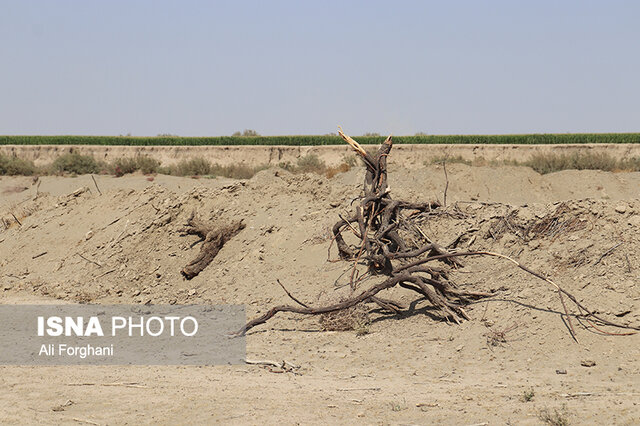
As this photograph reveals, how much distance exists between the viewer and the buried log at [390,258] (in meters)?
9.49

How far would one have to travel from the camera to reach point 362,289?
426 inches

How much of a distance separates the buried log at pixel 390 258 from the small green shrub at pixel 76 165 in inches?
958

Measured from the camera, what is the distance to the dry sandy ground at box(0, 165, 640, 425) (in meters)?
6.76

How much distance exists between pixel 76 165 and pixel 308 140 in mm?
13062

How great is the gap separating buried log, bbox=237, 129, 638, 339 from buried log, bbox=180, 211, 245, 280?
2.55m

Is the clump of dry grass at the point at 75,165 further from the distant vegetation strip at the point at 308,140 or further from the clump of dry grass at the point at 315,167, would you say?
the clump of dry grass at the point at 315,167

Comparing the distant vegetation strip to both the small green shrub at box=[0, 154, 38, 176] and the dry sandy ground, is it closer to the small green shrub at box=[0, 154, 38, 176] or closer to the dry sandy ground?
the small green shrub at box=[0, 154, 38, 176]

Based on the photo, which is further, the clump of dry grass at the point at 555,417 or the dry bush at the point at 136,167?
the dry bush at the point at 136,167

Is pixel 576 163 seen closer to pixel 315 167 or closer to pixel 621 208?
pixel 315 167

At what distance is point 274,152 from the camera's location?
4081 centimetres

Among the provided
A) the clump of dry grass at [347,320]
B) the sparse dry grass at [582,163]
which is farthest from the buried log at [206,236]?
the sparse dry grass at [582,163]

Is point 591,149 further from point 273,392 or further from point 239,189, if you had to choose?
point 273,392

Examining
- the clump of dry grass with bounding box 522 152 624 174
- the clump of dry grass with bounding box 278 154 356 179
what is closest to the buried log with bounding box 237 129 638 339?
the clump of dry grass with bounding box 278 154 356 179

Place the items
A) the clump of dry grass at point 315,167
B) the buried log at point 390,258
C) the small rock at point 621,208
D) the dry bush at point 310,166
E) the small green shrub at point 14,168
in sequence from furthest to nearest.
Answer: the small green shrub at point 14,168, the dry bush at point 310,166, the clump of dry grass at point 315,167, the small rock at point 621,208, the buried log at point 390,258
